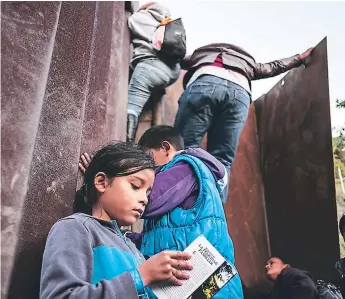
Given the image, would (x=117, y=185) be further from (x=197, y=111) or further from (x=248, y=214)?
(x=248, y=214)

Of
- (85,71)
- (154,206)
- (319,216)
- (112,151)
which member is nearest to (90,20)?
(85,71)

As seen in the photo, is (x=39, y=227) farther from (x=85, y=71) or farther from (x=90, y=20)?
(x=90, y=20)

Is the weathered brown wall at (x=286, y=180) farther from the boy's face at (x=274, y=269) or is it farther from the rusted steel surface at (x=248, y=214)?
the boy's face at (x=274, y=269)

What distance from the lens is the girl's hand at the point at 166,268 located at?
1309 mm

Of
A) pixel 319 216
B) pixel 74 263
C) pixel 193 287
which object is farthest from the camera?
pixel 319 216

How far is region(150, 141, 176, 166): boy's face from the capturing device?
2354 mm

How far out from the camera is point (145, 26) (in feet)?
11.6

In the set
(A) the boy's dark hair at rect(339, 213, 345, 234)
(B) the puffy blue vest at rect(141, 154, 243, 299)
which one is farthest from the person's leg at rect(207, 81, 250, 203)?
(B) the puffy blue vest at rect(141, 154, 243, 299)

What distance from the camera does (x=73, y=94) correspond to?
5.94 ft

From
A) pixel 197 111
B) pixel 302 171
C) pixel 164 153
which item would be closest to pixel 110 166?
pixel 164 153

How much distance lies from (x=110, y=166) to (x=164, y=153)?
0.71 meters

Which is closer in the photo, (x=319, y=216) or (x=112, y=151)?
(x=112, y=151)

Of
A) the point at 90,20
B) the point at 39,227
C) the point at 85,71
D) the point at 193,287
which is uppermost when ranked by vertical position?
the point at 90,20

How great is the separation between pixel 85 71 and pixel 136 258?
864 mm
